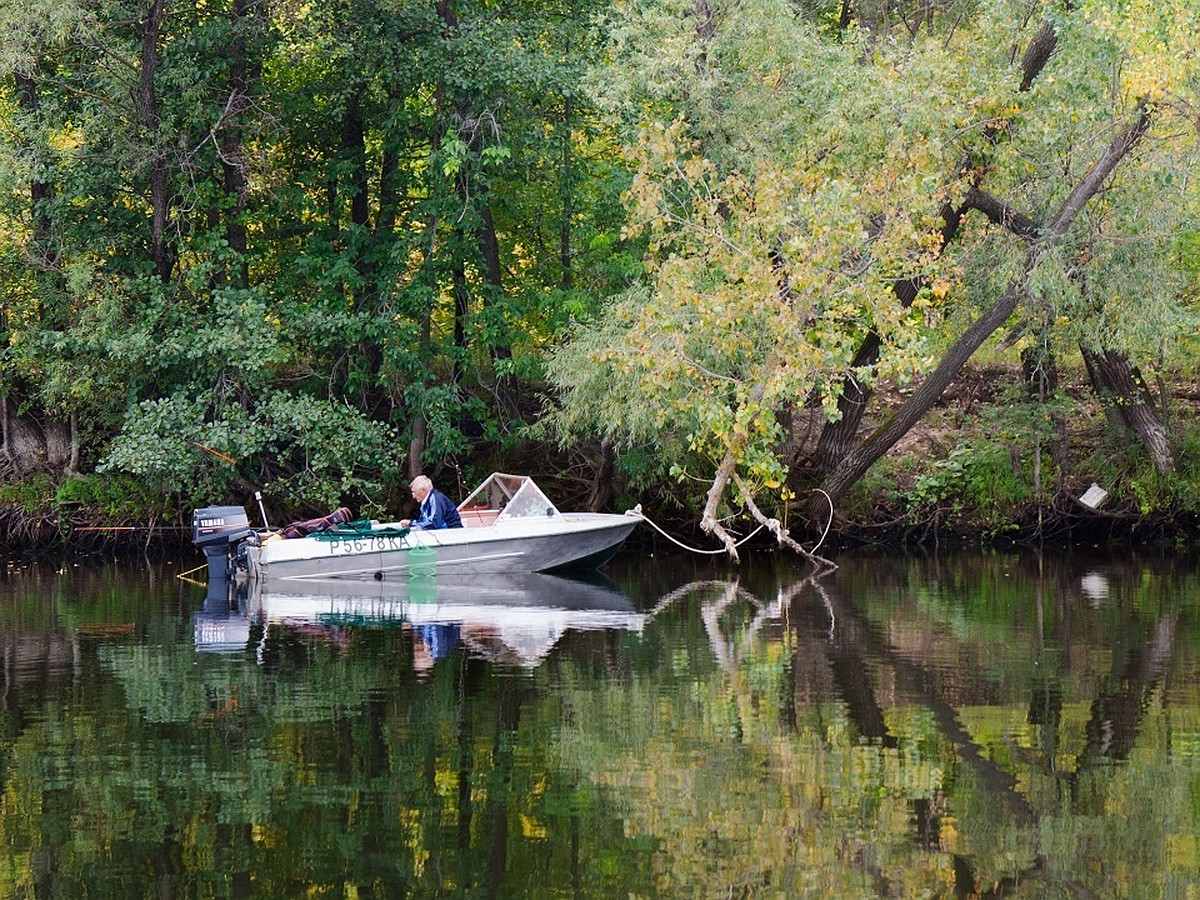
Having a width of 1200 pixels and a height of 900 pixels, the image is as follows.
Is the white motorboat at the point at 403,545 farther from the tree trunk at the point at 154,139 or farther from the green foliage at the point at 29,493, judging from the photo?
the tree trunk at the point at 154,139

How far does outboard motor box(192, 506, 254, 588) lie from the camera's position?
21.1m

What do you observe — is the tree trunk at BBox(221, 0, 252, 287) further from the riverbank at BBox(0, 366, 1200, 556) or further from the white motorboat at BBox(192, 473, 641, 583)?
the white motorboat at BBox(192, 473, 641, 583)

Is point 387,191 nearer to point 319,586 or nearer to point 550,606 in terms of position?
point 319,586

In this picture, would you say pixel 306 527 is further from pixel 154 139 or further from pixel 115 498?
pixel 154 139

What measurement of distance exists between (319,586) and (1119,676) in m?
11.7

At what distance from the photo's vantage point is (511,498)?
21703 millimetres

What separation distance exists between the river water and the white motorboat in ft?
13.0

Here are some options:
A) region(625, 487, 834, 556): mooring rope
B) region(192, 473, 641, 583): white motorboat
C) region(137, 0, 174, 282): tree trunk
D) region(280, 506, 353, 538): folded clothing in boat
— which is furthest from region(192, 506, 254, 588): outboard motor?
region(625, 487, 834, 556): mooring rope

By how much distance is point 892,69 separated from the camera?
66.3ft

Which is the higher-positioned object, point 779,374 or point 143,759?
point 779,374

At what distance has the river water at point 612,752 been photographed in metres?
7.27

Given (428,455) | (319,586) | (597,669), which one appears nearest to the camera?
(597,669)

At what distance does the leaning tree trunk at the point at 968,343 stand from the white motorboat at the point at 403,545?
12.4 feet

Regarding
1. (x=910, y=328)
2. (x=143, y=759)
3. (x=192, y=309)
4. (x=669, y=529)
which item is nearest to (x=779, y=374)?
(x=910, y=328)
